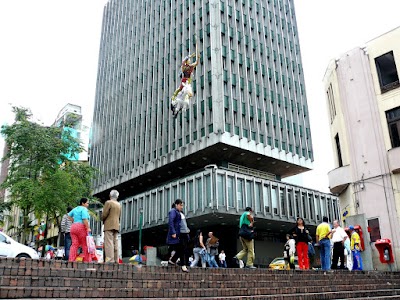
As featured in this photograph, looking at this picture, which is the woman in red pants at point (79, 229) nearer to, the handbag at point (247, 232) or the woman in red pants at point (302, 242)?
the handbag at point (247, 232)

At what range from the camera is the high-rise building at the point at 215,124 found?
33938mm

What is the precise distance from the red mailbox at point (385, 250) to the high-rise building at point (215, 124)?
15.0 meters

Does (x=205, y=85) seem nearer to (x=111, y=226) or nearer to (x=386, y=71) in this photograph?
(x=386, y=71)

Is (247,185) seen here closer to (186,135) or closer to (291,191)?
(291,191)

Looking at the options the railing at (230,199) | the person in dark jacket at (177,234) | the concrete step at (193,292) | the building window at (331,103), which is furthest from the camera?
the railing at (230,199)

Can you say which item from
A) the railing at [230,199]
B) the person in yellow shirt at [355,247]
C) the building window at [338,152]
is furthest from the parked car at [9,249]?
the railing at [230,199]

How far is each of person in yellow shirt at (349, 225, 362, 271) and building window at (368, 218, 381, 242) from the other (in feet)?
12.9

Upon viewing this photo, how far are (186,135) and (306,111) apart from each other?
1487 centimetres

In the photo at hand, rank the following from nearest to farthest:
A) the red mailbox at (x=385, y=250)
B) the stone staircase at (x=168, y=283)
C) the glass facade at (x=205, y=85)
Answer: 1. the stone staircase at (x=168, y=283)
2. the red mailbox at (x=385, y=250)
3. the glass facade at (x=205, y=85)

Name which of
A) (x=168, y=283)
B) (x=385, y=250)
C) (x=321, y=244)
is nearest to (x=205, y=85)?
(x=385, y=250)

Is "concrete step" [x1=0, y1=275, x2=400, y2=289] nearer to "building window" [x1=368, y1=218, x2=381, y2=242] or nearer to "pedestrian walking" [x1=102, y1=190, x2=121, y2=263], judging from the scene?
"pedestrian walking" [x1=102, y1=190, x2=121, y2=263]

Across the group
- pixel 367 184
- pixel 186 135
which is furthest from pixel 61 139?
pixel 367 184

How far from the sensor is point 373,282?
12.2 meters

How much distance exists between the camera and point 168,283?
792cm
